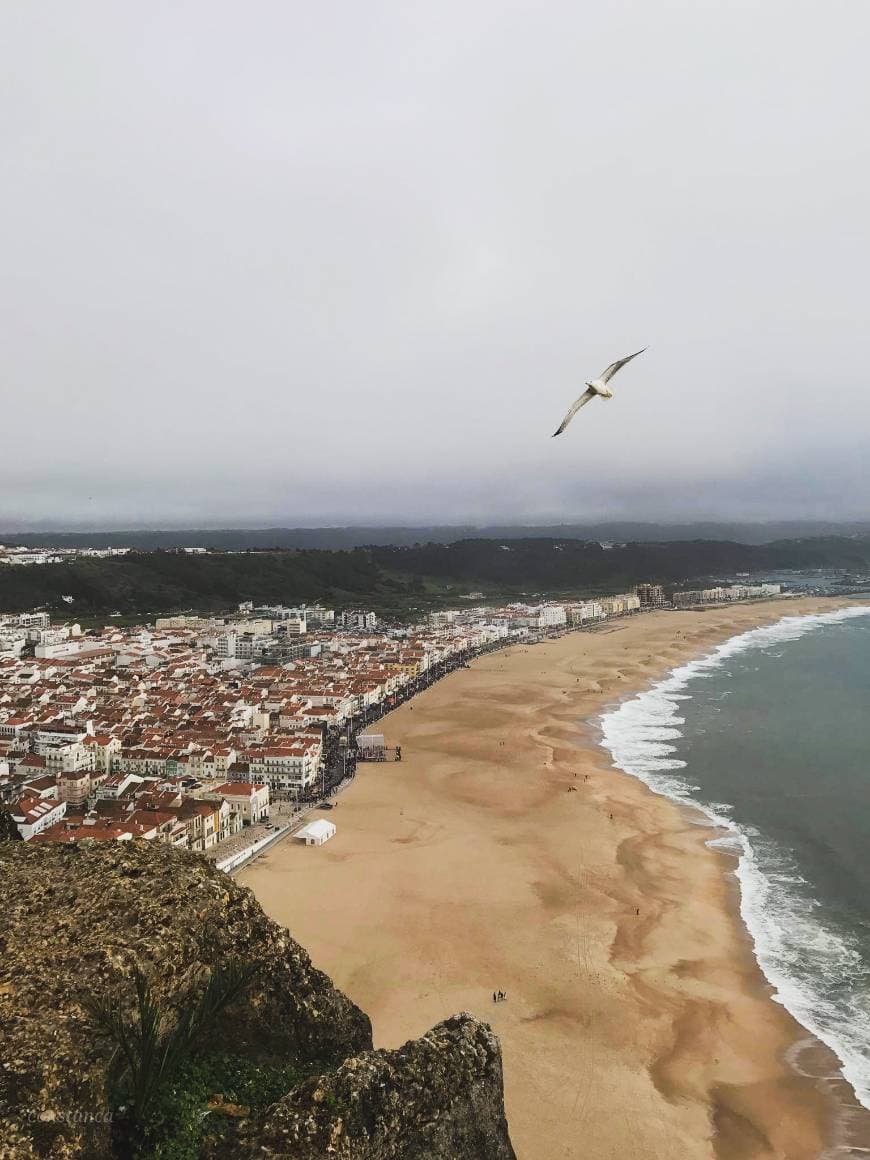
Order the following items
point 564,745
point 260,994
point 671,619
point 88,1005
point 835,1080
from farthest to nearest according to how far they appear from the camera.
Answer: point 671,619 < point 564,745 < point 835,1080 < point 260,994 < point 88,1005

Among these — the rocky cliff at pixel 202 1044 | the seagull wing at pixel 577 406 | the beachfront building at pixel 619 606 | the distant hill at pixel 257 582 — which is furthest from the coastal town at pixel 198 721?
the distant hill at pixel 257 582

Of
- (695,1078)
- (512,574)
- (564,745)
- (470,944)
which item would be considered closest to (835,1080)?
(695,1078)

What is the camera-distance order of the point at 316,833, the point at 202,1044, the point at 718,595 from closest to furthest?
the point at 202,1044
the point at 316,833
the point at 718,595

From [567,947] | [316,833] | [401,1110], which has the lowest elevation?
[316,833]

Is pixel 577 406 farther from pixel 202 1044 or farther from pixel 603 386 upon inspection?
pixel 202 1044

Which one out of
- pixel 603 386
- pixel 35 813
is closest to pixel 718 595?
pixel 35 813

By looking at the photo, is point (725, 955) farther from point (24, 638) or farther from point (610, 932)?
point (24, 638)

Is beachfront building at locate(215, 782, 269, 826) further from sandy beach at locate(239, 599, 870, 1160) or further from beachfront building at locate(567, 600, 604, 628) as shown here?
beachfront building at locate(567, 600, 604, 628)
